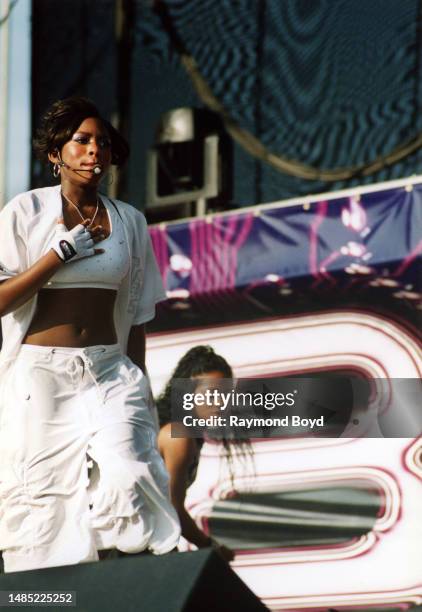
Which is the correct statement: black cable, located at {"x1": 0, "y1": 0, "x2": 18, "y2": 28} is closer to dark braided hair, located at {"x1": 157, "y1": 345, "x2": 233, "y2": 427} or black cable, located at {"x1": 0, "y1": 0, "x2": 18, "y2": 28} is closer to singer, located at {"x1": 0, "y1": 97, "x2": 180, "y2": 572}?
dark braided hair, located at {"x1": 157, "y1": 345, "x2": 233, "y2": 427}

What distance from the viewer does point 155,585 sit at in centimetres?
326

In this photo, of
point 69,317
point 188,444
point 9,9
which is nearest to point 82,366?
point 69,317

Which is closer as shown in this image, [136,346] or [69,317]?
[69,317]

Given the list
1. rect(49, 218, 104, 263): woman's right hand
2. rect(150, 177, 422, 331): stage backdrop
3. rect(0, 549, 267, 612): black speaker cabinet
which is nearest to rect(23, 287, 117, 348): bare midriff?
rect(49, 218, 104, 263): woman's right hand

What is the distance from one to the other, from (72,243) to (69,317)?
25 centimetres

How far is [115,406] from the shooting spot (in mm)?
3936

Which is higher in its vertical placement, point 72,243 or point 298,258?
point 72,243

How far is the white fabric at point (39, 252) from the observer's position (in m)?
3.98

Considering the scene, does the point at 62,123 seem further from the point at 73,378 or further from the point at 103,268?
the point at 73,378

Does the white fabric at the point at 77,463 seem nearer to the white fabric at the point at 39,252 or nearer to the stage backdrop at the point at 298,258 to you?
the white fabric at the point at 39,252

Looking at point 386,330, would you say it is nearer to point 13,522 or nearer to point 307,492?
point 307,492

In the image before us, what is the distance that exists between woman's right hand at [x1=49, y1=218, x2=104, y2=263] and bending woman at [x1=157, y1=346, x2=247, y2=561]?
7.21 ft

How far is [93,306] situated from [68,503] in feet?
1.92

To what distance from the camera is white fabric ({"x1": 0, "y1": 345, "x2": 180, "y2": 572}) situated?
379 centimetres
